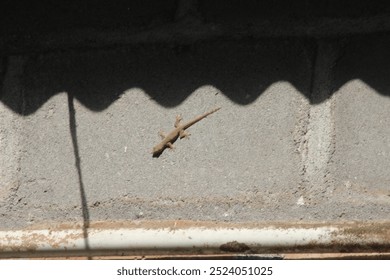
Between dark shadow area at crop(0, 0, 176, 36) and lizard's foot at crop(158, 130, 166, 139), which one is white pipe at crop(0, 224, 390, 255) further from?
dark shadow area at crop(0, 0, 176, 36)

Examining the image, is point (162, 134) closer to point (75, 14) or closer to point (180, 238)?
point (180, 238)

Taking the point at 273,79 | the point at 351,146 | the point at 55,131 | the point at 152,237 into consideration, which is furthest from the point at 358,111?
the point at 55,131

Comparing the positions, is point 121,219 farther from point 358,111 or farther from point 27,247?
point 358,111

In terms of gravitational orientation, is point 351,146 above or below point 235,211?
above

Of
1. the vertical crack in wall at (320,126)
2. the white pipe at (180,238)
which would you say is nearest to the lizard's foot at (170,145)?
the white pipe at (180,238)

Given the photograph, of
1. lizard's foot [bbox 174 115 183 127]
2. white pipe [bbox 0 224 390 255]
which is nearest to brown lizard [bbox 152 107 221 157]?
lizard's foot [bbox 174 115 183 127]

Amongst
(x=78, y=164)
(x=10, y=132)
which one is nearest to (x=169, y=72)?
(x=78, y=164)

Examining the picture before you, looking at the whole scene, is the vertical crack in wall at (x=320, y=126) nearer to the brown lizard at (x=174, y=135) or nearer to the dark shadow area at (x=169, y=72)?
the dark shadow area at (x=169, y=72)
